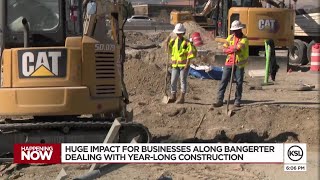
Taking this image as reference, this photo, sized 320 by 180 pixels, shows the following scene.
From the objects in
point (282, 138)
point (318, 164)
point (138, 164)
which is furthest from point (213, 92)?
point (138, 164)

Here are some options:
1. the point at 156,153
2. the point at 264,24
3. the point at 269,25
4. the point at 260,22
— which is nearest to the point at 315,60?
the point at 269,25

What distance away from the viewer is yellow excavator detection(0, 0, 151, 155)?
7.65m

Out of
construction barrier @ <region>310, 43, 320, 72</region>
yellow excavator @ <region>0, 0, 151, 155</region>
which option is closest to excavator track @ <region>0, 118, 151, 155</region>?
yellow excavator @ <region>0, 0, 151, 155</region>

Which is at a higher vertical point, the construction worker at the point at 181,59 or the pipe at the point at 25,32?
the pipe at the point at 25,32

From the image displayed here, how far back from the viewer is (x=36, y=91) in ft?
25.0

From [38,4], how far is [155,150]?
2.62m

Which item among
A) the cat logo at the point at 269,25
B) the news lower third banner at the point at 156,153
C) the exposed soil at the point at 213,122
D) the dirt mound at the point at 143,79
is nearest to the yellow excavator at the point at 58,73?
the news lower third banner at the point at 156,153

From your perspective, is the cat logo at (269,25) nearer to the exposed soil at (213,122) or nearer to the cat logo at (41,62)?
the exposed soil at (213,122)

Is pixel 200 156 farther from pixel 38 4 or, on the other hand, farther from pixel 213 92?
pixel 213 92

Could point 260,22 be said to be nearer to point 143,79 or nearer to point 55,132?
point 143,79

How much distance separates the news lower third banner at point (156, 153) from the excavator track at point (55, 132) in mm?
131

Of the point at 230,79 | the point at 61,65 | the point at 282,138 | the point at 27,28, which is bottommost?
the point at 282,138

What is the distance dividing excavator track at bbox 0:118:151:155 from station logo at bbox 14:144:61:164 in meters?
0.11

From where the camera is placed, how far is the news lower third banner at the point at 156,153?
755 cm
